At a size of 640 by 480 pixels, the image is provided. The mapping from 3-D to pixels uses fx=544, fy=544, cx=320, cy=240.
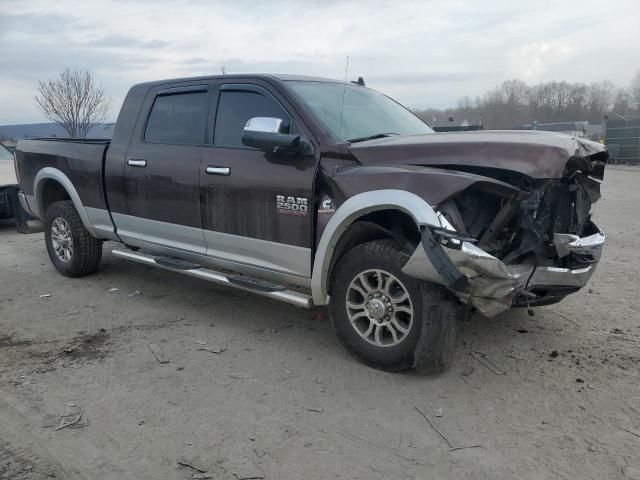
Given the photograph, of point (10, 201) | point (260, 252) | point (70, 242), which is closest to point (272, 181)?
point (260, 252)

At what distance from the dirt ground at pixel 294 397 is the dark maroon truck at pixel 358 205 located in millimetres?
428

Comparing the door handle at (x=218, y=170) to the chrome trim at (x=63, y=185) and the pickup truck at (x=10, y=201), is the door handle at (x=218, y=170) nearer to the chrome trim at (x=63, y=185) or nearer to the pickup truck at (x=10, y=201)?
the chrome trim at (x=63, y=185)

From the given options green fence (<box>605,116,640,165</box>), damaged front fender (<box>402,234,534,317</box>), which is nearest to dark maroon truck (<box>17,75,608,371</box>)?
damaged front fender (<box>402,234,534,317</box>)

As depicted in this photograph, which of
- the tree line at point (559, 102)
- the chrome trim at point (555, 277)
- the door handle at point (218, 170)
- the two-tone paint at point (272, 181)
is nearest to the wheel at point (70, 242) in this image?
the two-tone paint at point (272, 181)

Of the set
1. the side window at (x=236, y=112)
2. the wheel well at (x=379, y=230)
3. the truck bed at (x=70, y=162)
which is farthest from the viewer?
the truck bed at (x=70, y=162)

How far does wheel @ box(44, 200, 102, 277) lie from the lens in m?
5.95

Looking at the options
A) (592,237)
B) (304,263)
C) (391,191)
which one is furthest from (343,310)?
(592,237)

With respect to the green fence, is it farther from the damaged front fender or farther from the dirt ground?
the damaged front fender

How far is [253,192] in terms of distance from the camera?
13.5ft

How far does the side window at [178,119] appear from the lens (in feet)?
15.4

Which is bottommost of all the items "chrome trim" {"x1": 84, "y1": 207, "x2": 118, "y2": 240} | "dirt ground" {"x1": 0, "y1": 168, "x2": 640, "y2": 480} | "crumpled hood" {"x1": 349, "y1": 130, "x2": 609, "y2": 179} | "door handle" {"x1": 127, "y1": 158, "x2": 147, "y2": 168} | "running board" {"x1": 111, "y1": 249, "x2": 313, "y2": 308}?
"dirt ground" {"x1": 0, "y1": 168, "x2": 640, "y2": 480}

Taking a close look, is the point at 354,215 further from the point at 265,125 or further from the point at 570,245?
the point at 570,245

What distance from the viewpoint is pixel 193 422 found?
3.10m

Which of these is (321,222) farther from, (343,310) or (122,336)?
(122,336)
